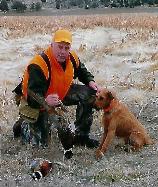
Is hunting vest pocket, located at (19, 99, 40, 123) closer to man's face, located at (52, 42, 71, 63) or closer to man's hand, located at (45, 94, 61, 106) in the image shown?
man's hand, located at (45, 94, 61, 106)

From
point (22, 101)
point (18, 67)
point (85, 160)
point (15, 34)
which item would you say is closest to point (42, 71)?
point (22, 101)

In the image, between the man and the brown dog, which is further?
the brown dog

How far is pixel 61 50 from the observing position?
248 inches

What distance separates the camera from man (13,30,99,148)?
6312 millimetres

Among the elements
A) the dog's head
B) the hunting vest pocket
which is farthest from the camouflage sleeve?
the hunting vest pocket

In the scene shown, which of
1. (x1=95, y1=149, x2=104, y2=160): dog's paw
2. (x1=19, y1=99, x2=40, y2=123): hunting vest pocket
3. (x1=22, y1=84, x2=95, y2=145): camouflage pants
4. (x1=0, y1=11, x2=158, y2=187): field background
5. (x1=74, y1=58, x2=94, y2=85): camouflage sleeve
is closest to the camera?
(x1=0, y1=11, x2=158, y2=187): field background

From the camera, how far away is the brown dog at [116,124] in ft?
21.1

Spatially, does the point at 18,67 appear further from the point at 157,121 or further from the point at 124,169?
the point at 124,169

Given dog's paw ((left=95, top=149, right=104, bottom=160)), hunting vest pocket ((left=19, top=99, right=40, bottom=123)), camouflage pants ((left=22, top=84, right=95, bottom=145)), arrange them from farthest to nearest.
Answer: camouflage pants ((left=22, top=84, right=95, bottom=145)) → hunting vest pocket ((left=19, top=99, right=40, bottom=123)) → dog's paw ((left=95, top=149, right=104, bottom=160))

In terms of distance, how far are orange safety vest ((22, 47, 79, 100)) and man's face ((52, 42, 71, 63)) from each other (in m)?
0.08

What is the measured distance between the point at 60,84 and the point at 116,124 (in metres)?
0.86

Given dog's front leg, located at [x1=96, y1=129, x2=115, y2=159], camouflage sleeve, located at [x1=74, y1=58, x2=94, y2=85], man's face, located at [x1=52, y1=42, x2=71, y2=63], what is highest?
man's face, located at [x1=52, y1=42, x2=71, y2=63]

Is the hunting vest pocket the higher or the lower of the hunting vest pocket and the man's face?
the lower

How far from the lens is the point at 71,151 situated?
6.48 meters
